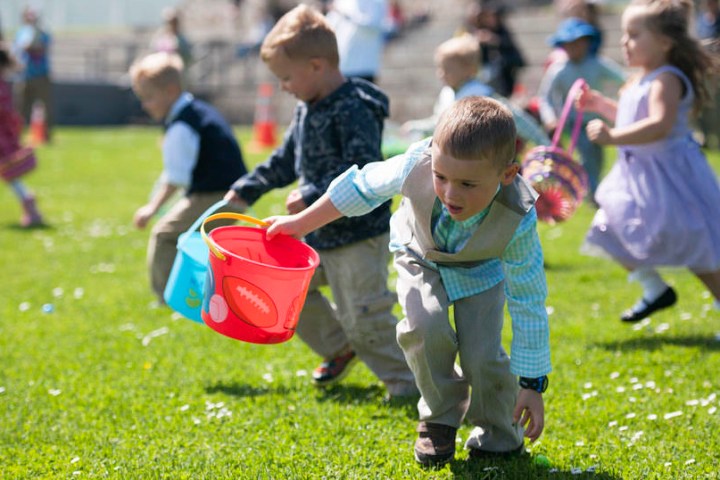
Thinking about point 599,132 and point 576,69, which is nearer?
point 599,132

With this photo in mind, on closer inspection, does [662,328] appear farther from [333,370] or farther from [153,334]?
[153,334]

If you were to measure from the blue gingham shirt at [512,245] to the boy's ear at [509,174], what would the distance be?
12 centimetres

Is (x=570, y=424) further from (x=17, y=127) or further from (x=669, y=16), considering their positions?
(x=17, y=127)

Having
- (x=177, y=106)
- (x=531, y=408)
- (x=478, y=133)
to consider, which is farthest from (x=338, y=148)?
(x=177, y=106)

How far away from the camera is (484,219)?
9.49 feet

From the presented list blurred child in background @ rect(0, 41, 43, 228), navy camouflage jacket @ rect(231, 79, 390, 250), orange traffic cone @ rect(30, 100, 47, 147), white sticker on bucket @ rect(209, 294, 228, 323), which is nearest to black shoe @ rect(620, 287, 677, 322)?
navy camouflage jacket @ rect(231, 79, 390, 250)

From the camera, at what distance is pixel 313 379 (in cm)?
408

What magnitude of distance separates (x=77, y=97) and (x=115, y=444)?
804 inches

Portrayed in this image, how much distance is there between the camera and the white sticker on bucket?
313 cm

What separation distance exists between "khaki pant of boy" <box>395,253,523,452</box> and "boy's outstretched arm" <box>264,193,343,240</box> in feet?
1.06

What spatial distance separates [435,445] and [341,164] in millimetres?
1213

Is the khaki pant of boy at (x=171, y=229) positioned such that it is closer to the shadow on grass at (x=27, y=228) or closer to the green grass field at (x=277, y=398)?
the green grass field at (x=277, y=398)

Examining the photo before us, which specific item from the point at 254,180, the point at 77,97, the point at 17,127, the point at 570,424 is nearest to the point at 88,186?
the point at 17,127

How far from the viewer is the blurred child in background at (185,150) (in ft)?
16.3
